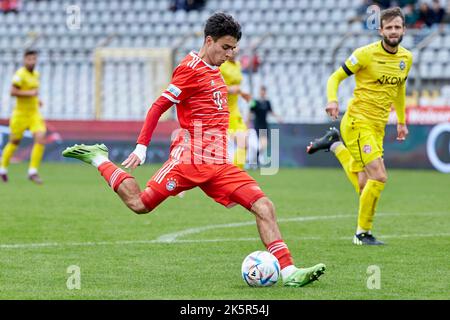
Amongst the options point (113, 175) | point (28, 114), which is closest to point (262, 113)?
point (28, 114)

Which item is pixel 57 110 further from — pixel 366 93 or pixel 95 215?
pixel 366 93

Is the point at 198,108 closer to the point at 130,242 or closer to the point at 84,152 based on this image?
the point at 84,152

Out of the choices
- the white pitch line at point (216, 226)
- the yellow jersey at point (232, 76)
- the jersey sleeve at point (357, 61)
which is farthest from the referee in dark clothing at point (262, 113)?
the jersey sleeve at point (357, 61)

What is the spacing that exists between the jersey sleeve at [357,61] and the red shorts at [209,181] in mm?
2907

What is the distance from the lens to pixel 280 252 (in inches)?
297

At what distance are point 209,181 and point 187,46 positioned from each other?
19.3m

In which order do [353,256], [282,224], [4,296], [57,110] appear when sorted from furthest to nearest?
[57,110] → [282,224] → [353,256] → [4,296]

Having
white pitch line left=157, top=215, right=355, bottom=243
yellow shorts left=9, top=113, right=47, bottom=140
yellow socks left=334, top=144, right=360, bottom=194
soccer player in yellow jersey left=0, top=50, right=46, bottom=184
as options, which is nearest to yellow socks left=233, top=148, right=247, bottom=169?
soccer player in yellow jersey left=0, top=50, right=46, bottom=184

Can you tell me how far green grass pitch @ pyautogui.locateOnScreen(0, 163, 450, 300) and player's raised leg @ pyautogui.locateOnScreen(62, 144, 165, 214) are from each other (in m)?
0.56

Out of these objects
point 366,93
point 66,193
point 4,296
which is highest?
point 366,93

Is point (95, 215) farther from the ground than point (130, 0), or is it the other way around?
point (130, 0)

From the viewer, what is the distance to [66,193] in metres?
16.4

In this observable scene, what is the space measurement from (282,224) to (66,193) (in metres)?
5.41
